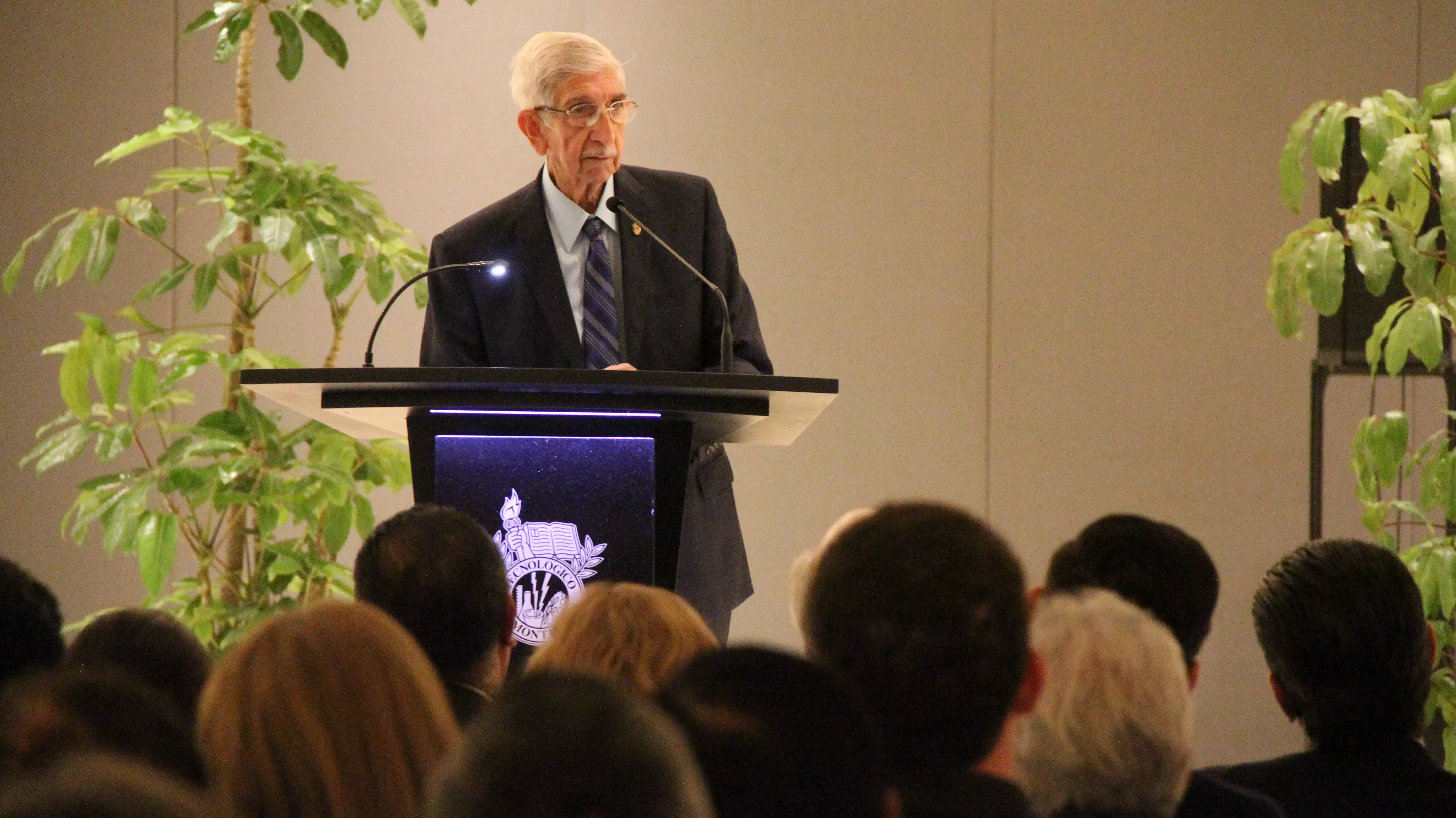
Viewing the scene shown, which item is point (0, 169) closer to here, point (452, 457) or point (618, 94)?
point (618, 94)

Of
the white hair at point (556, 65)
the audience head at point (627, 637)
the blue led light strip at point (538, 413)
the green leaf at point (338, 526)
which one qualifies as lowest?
the green leaf at point (338, 526)

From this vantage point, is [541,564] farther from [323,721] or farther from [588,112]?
[323,721]

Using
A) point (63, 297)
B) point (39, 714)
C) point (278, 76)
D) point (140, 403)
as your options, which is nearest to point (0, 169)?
point (63, 297)

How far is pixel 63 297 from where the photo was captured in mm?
4426

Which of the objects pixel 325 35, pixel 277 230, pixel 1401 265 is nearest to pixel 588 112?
pixel 277 230

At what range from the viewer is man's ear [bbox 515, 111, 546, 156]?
265cm

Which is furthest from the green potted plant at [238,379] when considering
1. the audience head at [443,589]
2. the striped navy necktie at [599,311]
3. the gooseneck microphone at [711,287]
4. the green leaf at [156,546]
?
the audience head at [443,589]

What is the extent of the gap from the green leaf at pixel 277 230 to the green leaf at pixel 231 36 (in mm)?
358

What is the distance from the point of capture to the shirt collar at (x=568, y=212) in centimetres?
259

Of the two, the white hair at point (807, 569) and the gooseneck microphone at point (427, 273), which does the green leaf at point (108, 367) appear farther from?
the white hair at point (807, 569)

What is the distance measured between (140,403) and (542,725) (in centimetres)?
247

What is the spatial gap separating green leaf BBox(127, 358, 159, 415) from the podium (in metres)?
1.03

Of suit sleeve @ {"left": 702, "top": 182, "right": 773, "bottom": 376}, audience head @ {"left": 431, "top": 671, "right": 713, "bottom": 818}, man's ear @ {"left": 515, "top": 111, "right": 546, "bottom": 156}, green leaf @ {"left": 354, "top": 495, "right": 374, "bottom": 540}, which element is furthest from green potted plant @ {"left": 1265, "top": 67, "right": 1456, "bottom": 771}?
audience head @ {"left": 431, "top": 671, "right": 713, "bottom": 818}

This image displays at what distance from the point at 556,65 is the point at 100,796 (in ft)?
6.92
